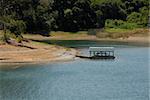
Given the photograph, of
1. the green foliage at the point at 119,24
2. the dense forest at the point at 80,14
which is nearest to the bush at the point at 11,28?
the dense forest at the point at 80,14

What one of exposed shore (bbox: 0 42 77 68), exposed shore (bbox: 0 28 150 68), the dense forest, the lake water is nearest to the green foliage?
the dense forest

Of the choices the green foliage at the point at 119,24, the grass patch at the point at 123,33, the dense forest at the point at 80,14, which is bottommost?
the grass patch at the point at 123,33

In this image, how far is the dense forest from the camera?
135875 millimetres

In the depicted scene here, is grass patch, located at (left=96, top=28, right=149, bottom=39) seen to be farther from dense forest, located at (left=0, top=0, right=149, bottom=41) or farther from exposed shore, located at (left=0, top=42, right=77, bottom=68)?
exposed shore, located at (left=0, top=42, right=77, bottom=68)

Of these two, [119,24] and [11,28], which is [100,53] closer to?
[11,28]

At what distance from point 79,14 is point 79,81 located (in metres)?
93.2

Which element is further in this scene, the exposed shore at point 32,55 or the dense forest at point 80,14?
the dense forest at point 80,14

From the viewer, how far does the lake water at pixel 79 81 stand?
4781 cm

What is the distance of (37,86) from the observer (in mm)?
53438

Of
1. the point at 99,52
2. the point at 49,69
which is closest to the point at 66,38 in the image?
the point at 99,52

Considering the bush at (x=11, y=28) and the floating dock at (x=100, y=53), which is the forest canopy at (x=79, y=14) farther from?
the floating dock at (x=100, y=53)

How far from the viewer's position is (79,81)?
188ft

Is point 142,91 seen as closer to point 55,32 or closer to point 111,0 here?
point 55,32

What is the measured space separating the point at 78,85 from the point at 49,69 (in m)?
14.6
